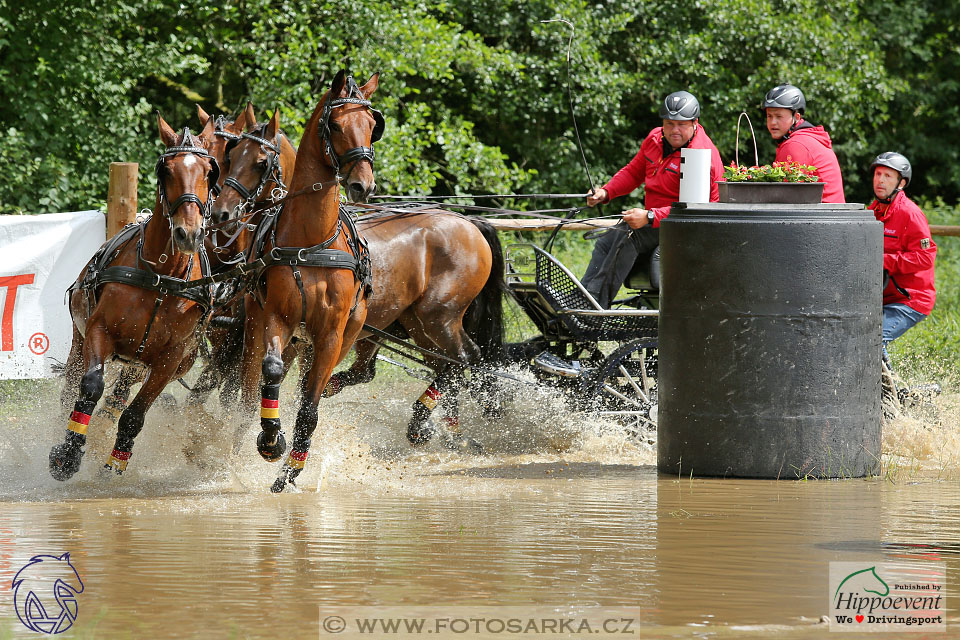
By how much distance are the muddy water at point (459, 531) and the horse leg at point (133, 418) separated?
12cm

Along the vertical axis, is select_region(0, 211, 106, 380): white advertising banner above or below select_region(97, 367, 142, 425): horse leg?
above

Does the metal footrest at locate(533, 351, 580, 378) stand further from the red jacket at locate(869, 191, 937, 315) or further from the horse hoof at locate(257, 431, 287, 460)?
the horse hoof at locate(257, 431, 287, 460)

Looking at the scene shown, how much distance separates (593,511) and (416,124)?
876 cm

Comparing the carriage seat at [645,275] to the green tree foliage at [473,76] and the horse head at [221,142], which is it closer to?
the horse head at [221,142]

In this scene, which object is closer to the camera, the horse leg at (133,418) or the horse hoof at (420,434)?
the horse leg at (133,418)

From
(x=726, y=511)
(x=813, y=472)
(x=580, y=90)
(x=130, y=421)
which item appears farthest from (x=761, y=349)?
(x=580, y=90)

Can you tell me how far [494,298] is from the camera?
31.0ft

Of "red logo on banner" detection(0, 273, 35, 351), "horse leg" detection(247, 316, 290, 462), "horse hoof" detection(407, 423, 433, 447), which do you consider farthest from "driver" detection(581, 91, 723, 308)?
"red logo on banner" detection(0, 273, 35, 351)

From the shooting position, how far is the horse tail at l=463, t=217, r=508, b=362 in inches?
370

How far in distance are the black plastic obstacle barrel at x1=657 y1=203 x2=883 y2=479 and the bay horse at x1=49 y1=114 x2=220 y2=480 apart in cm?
263

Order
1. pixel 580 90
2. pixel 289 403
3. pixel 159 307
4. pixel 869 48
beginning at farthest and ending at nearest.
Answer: pixel 869 48 → pixel 580 90 → pixel 289 403 → pixel 159 307

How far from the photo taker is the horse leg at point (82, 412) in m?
6.73

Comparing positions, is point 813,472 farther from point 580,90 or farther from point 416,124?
point 580,90

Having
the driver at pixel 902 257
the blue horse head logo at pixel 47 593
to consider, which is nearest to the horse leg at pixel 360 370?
the driver at pixel 902 257
